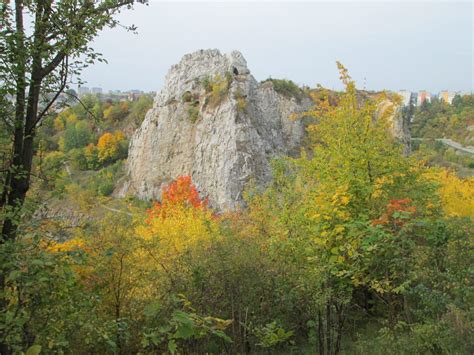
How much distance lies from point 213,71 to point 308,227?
38.7 meters

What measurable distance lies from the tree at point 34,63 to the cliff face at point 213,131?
32.5 m

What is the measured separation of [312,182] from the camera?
944cm

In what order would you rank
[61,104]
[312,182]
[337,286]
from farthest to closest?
[312,182], [337,286], [61,104]

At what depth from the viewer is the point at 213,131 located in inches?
1563

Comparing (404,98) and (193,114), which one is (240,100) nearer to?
(193,114)

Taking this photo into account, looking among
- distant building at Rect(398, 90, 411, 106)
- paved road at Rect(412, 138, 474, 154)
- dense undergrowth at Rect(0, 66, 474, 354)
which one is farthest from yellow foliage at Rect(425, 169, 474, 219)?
paved road at Rect(412, 138, 474, 154)

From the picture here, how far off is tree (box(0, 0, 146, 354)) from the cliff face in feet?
107

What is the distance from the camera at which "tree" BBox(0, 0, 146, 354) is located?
3.23 m

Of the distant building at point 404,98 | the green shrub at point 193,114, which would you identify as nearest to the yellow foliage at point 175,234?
the distant building at point 404,98

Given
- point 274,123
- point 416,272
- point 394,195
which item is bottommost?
point 416,272

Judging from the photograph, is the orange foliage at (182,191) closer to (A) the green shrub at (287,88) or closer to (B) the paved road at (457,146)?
(A) the green shrub at (287,88)

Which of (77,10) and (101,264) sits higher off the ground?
(77,10)

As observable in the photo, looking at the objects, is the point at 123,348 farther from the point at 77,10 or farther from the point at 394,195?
the point at 394,195

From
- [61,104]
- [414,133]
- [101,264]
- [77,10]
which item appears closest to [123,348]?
[101,264]
